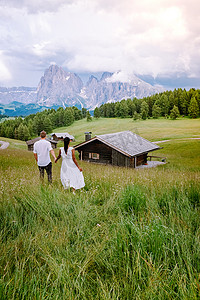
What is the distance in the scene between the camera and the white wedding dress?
19.1ft

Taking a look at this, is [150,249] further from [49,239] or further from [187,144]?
[187,144]

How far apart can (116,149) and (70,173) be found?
71.9 ft

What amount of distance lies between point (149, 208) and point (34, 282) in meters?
2.11

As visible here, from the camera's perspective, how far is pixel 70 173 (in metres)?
6.20

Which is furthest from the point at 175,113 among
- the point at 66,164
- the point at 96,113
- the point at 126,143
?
the point at 66,164

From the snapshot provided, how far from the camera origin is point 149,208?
3268 millimetres

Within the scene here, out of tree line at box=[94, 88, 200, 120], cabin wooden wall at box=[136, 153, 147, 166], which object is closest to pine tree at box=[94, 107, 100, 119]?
tree line at box=[94, 88, 200, 120]

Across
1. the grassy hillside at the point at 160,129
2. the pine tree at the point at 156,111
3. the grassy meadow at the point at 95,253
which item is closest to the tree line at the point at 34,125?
the grassy hillside at the point at 160,129

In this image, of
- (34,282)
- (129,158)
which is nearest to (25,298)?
(34,282)

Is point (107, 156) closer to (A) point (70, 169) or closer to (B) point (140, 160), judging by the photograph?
(B) point (140, 160)

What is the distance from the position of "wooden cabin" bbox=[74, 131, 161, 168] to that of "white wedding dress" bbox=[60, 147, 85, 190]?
2063cm

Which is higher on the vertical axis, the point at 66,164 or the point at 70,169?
the point at 66,164

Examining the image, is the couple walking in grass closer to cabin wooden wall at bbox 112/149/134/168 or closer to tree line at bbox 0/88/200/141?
cabin wooden wall at bbox 112/149/134/168

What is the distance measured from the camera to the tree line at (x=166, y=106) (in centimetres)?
8885
